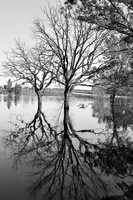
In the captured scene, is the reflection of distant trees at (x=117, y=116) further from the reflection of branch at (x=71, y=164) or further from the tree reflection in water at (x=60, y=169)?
the tree reflection in water at (x=60, y=169)

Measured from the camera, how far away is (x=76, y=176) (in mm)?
4027

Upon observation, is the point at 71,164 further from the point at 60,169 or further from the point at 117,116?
the point at 117,116

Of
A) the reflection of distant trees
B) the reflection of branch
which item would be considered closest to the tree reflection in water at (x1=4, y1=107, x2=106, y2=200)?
the reflection of branch

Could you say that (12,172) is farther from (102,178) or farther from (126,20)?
(126,20)

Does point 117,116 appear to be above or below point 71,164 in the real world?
below

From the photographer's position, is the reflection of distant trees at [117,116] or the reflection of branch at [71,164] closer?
the reflection of branch at [71,164]

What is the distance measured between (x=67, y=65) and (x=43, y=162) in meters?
20.2

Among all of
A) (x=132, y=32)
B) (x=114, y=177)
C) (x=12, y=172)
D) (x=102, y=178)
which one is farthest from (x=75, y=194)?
(x=132, y=32)

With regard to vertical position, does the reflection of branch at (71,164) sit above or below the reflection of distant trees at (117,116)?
above

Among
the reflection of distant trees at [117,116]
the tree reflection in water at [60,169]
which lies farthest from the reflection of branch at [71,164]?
the reflection of distant trees at [117,116]

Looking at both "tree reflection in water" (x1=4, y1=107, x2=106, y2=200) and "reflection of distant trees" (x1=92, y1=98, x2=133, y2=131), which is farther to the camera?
"reflection of distant trees" (x1=92, y1=98, x2=133, y2=131)

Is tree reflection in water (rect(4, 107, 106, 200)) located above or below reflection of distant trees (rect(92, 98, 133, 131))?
above

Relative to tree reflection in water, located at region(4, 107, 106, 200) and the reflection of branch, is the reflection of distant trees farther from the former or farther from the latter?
tree reflection in water, located at region(4, 107, 106, 200)

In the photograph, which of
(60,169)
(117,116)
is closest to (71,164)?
(60,169)
